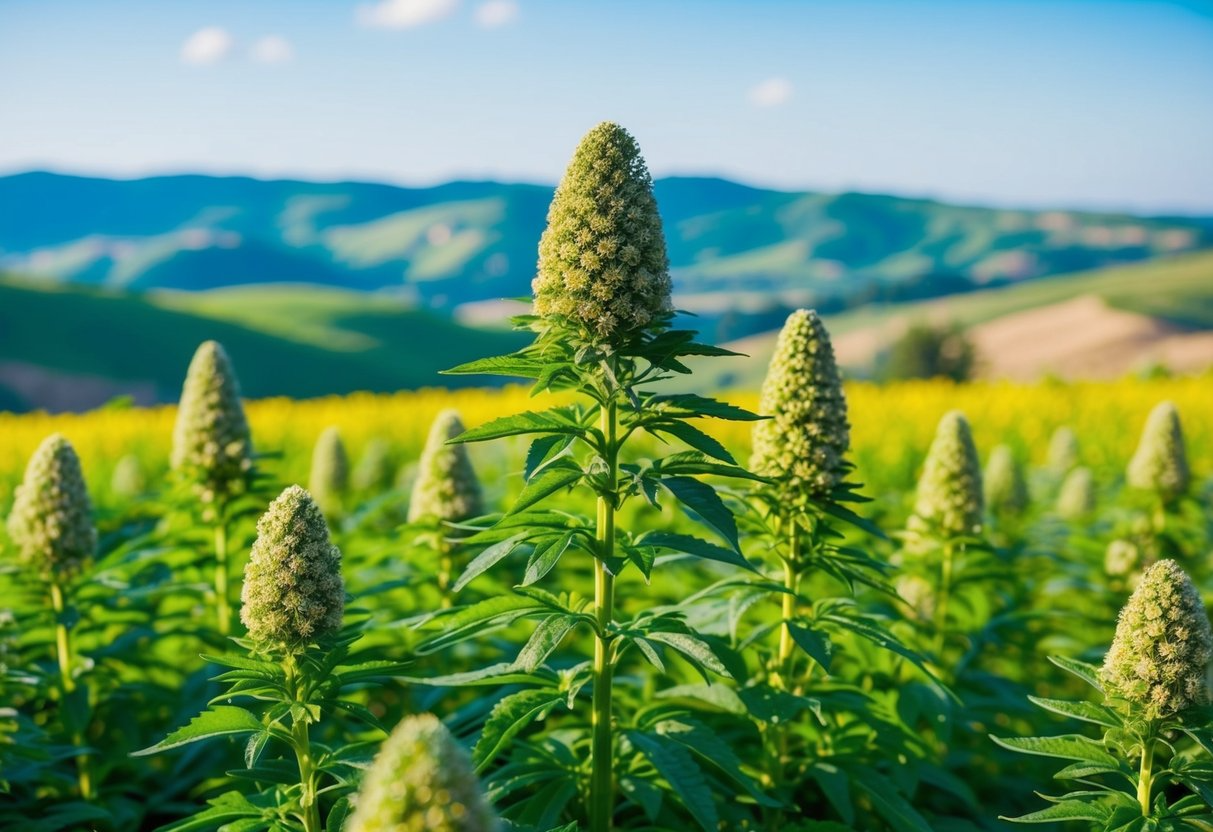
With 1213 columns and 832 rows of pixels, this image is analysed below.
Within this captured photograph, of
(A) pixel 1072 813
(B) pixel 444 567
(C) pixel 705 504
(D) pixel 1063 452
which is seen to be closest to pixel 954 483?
(A) pixel 1072 813

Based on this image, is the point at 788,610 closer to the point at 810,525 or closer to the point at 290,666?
the point at 810,525

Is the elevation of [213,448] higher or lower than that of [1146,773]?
higher

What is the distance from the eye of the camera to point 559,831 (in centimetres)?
246

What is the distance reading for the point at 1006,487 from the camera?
7.98 m

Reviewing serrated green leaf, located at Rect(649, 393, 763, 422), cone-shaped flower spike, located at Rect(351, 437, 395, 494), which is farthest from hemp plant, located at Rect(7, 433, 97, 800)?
cone-shaped flower spike, located at Rect(351, 437, 395, 494)

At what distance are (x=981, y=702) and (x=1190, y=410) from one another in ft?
41.2

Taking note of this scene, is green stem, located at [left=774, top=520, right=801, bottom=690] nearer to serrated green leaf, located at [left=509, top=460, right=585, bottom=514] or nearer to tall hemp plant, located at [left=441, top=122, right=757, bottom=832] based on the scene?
tall hemp plant, located at [left=441, top=122, right=757, bottom=832]

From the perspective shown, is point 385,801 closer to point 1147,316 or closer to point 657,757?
point 657,757

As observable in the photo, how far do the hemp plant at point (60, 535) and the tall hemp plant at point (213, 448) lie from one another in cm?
73

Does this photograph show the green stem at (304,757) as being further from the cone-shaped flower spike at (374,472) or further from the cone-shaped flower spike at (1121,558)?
the cone-shaped flower spike at (374,472)

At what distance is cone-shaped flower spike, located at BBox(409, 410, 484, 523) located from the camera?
5227 millimetres

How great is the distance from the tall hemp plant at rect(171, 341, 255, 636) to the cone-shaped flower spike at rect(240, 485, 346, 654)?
9.10 feet

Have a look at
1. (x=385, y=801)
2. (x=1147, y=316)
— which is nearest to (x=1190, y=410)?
(x=385, y=801)

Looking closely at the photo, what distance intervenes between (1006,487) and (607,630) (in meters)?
5.62
